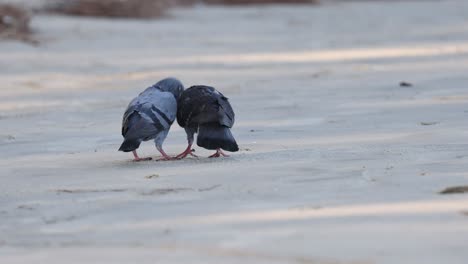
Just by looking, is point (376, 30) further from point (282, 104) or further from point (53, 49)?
point (282, 104)

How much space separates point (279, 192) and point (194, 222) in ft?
2.53

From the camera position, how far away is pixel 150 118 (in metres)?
7.84

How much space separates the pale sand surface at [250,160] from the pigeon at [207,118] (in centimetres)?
13

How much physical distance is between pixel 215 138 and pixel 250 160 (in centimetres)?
22

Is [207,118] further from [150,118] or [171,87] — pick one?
[171,87]

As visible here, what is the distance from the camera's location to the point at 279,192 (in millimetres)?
6488

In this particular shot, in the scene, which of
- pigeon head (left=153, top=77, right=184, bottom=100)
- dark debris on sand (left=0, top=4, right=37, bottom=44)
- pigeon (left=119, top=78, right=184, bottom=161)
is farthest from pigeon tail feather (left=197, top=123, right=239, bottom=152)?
dark debris on sand (left=0, top=4, right=37, bottom=44)

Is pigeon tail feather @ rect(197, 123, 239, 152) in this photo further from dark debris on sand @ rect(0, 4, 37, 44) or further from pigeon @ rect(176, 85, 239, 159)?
dark debris on sand @ rect(0, 4, 37, 44)

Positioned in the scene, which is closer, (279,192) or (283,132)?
(279,192)

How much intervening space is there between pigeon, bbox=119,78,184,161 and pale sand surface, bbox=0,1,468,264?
0.16 metres

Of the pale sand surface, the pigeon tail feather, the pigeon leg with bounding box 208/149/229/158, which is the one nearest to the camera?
the pale sand surface

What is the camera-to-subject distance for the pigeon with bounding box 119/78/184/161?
7.77 metres

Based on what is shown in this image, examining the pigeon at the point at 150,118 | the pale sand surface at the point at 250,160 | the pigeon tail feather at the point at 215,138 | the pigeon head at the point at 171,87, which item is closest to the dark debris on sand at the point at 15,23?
the pale sand surface at the point at 250,160

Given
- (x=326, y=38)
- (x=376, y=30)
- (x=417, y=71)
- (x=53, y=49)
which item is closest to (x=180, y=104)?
(x=417, y=71)
